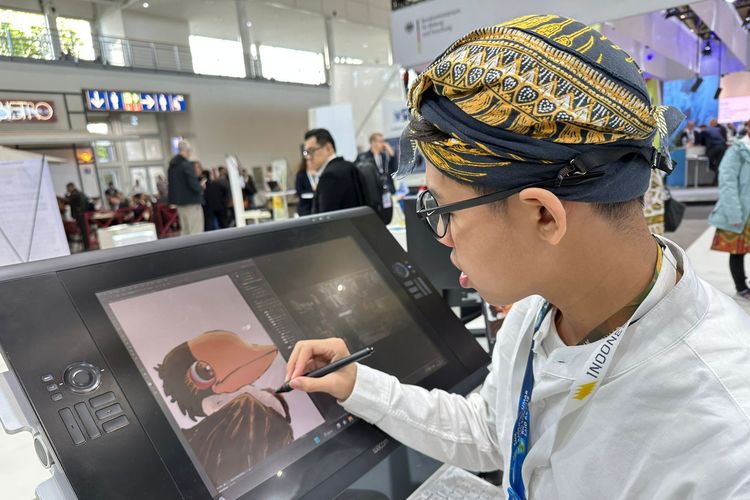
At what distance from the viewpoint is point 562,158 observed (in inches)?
23.9

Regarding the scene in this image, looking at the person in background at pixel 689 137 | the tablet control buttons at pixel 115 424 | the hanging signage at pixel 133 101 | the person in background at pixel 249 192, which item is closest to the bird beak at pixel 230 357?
the tablet control buttons at pixel 115 424

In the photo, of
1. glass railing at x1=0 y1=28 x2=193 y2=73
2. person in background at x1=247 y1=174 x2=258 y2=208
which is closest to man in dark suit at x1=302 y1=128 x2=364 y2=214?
glass railing at x1=0 y1=28 x2=193 y2=73

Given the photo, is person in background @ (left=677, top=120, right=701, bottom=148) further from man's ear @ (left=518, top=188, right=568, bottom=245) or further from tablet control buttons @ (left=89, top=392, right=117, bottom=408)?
tablet control buttons @ (left=89, top=392, right=117, bottom=408)

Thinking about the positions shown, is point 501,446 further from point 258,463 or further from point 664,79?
point 664,79

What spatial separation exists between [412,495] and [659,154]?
0.66m

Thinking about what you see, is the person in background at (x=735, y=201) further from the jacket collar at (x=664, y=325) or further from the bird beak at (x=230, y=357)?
the bird beak at (x=230, y=357)

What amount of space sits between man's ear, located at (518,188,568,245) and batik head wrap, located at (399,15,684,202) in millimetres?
18

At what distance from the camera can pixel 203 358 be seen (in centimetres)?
82

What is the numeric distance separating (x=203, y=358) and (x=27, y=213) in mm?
499

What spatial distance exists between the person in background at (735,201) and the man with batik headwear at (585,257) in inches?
147

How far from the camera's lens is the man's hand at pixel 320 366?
850mm

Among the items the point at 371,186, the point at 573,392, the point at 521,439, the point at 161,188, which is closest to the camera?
the point at 573,392

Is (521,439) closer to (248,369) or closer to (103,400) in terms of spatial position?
(248,369)

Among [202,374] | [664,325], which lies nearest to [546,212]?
[664,325]
